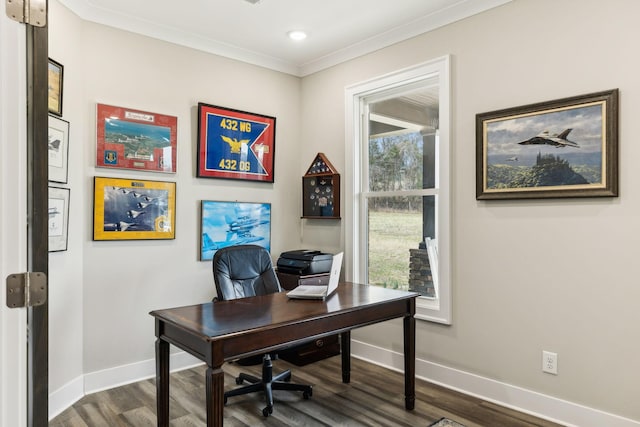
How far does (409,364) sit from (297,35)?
266 centimetres

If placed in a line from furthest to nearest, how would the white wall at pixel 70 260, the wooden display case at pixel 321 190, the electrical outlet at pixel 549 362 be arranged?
the wooden display case at pixel 321 190
the white wall at pixel 70 260
the electrical outlet at pixel 549 362

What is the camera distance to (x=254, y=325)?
1979 mm

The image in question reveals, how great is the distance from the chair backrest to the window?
39.4 inches

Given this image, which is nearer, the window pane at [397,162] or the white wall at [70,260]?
the white wall at [70,260]

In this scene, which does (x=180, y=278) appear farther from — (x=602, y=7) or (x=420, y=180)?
(x=602, y=7)

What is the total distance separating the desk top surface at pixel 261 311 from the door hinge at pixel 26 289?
694 millimetres

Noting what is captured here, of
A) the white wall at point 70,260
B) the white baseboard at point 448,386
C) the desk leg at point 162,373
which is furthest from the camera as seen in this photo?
the white wall at point 70,260

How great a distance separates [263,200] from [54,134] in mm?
1805

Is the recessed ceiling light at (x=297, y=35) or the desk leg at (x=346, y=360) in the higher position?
the recessed ceiling light at (x=297, y=35)

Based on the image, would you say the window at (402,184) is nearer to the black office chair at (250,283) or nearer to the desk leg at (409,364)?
the desk leg at (409,364)

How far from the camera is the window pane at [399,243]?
134 inches

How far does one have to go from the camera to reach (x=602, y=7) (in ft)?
7.89

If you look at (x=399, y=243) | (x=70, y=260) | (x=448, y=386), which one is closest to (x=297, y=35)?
(x=399, y=243)

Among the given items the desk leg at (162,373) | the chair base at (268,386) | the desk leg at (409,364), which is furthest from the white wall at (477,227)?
the desk leg at (162,373)
